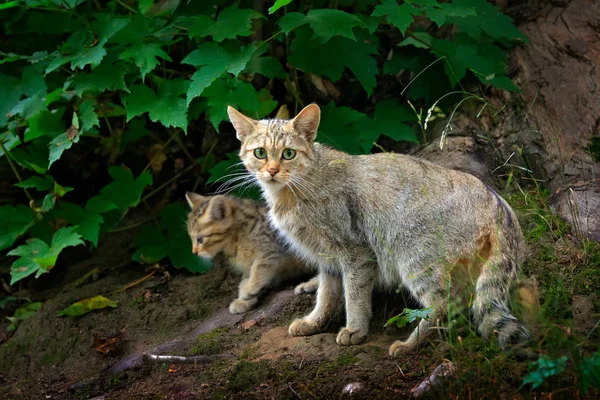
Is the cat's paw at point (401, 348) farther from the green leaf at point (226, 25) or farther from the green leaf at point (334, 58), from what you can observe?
the green leaf at point (226, 25)

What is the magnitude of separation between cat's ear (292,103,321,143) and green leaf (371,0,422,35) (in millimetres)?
943

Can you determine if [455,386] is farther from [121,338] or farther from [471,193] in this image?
[121,338]

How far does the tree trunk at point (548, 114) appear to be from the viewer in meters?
5.88

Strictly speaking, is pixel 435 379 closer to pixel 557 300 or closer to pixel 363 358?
pixel 363 358

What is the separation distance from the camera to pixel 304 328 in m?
5.10

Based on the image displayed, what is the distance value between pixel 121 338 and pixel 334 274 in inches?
75.4

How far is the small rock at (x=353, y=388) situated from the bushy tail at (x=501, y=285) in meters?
0.82

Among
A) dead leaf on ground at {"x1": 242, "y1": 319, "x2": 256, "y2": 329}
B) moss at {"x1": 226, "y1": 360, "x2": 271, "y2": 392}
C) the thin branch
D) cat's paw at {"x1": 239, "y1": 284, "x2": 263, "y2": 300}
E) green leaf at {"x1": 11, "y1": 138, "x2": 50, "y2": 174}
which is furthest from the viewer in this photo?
green leaf at {"x1": 11, "y1": 138, "x2": 50, "y2": 174}

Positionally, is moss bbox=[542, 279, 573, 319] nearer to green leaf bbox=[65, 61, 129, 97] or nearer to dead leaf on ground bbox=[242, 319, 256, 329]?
dead leaf on ground bbox=[242, 319, 256, 329]

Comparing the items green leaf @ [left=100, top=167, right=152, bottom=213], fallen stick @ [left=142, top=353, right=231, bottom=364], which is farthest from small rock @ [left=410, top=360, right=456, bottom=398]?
green leaf @ [left=100, top=167, right=152, bottom=213]

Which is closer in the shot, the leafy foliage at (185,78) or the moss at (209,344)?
the moss at (209,344)

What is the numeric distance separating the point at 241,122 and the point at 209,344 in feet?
5.37

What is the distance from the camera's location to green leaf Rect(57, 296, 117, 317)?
6.23m

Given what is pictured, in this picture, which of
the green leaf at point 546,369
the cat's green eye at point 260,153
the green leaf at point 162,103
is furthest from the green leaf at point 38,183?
the green leaf at point 546,369
